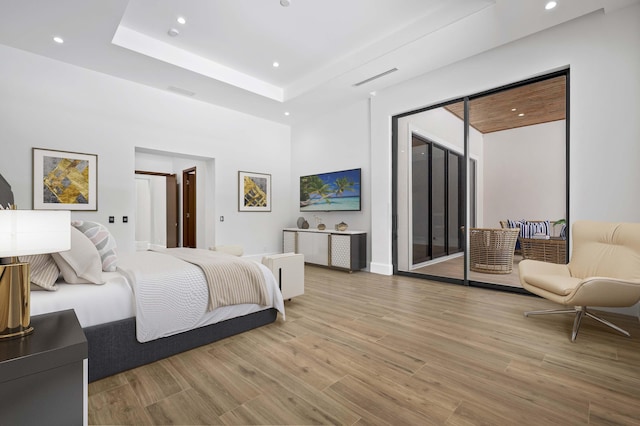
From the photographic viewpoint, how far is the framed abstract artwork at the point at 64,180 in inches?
155

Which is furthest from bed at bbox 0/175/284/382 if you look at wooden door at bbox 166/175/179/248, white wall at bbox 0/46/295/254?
wooden door at bbox 166/175/179/248

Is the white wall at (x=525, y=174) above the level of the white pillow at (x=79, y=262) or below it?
above

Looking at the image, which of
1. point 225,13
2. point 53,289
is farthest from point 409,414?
point 225,13

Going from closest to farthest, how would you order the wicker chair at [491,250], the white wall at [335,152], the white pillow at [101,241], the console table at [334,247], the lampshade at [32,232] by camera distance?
the lampshade at [32,232] → the white pillow at [101,241] → the wicker chair at [491,250] → the console table at [334,247] → the white wall at [335,152]

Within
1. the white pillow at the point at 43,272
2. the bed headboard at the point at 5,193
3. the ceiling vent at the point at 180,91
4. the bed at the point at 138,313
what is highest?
the ceiling vent at the point at 180,91

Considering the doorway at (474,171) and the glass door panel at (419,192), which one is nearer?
the doorway at (474,171)

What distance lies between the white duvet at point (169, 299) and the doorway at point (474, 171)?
3406mm

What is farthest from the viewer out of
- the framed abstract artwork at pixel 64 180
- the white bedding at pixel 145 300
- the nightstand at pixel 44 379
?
the framed abstract artwork at pixel 64 180

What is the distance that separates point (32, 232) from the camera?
1.23m

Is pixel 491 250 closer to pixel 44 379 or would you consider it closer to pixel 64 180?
pixel 44 379

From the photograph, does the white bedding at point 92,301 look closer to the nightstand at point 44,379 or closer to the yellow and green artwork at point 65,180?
the nightstand at point 44,379

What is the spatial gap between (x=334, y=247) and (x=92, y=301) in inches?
156

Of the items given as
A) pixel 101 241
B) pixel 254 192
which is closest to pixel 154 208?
pixel 254 192

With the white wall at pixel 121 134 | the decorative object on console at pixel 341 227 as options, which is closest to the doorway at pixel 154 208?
the white wall at pixel 121 134
